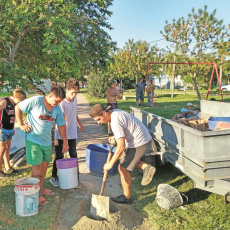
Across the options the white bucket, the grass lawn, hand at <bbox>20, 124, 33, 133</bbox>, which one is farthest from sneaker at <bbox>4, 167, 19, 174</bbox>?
hand at <bbox>20, 124, 33, 133</bbox>

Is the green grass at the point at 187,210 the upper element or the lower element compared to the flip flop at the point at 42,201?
lower

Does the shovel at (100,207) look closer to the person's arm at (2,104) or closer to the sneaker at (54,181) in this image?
the sneaker at (54,181)

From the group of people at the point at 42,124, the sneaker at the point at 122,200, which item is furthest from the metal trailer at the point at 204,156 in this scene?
the group of people at the point at 42,124

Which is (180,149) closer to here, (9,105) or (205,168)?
(205,168)

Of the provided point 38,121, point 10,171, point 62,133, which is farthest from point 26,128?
point 10,171

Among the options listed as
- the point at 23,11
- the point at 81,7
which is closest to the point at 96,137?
the point at 23,11

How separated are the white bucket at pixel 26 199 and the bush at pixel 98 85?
23.3m

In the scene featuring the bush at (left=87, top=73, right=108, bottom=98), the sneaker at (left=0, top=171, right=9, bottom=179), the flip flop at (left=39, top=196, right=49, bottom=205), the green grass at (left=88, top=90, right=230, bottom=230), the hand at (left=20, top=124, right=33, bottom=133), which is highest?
the bush at (left=87, top=73, right=108, bottom=98)

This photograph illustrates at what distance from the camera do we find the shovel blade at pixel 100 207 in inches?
149

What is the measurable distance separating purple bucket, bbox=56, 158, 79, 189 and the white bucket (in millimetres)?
847

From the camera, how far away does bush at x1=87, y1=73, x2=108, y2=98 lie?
1063 inches

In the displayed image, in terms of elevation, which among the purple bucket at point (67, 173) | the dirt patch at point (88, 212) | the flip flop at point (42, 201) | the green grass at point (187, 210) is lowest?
the green grass at point (187, 210)

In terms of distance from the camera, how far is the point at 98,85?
91.2ft

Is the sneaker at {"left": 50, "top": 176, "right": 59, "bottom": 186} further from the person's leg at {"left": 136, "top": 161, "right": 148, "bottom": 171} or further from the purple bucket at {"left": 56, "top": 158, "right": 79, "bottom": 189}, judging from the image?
the person's leg at {"left": 136, "top": 161, "right": 148, "bottom": 171}
